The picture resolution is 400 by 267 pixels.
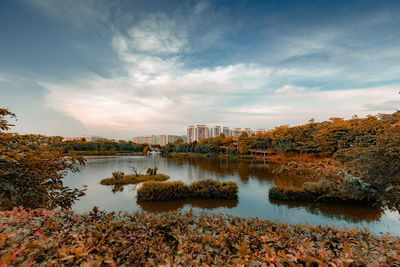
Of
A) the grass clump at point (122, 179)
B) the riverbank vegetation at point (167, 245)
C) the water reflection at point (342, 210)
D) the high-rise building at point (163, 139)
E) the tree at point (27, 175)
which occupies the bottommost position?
the water reflection at point (342, 210)

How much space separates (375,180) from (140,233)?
479 cm

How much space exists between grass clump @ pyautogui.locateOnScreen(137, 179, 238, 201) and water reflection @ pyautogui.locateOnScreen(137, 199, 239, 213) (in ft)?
1.03

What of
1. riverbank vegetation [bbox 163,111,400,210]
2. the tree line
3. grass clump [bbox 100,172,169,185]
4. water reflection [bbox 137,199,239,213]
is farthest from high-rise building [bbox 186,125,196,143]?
water reflection [bbox 137,199,239,213]

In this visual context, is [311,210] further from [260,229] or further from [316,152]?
[316,152]

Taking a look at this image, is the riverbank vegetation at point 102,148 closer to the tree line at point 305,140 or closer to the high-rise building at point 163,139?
the tree line at point 305,140

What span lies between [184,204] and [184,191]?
102cm

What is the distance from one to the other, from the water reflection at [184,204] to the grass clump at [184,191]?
313mm

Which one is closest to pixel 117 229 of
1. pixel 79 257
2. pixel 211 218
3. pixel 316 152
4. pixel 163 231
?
pixel 163 231

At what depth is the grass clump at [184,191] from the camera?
952 cm

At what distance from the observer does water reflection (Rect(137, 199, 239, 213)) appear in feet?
27.3

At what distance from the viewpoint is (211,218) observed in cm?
350

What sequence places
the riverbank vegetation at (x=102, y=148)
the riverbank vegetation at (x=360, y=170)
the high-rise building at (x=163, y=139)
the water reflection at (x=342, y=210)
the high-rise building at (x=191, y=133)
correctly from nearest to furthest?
the riverbank vegetation at (x=360, y=170), the water reflection at (x=342, y=210), the riverbank vegetation at (x=102, y=148), the high-rise building at (x=191, y=133), the high-rise building at (x=163, y=139)

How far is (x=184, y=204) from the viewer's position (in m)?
8.86

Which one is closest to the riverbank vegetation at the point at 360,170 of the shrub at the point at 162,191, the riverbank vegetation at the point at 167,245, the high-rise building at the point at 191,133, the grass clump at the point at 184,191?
the riverbank vegetation at the point at 167,245
